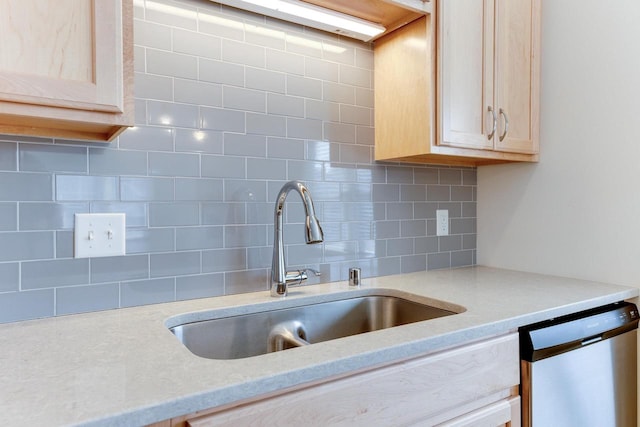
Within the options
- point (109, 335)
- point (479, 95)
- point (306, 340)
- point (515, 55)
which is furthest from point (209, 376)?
point (515, 55)

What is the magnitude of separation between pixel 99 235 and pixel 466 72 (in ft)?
4.25

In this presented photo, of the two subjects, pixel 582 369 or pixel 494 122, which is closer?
pixel 582 369

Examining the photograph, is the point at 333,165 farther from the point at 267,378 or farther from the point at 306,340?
the point at 267,378

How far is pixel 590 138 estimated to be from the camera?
4.96ft

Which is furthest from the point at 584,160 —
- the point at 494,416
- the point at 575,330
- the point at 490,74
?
the point at 494,416

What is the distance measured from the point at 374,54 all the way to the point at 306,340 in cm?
110

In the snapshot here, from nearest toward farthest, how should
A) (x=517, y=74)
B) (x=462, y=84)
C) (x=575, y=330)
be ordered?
(x=575, y=330) < (x=462, y=84) < (x=517, y=74)

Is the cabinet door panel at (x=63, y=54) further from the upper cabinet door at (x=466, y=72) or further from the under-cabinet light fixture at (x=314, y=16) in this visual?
the upper cabinet door at (x=466, y=72)

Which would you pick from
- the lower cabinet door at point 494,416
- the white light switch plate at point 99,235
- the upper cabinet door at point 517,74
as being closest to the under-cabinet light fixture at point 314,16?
the upper cabinet door at point 517,74

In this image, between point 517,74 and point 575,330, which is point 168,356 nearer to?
point 575,330

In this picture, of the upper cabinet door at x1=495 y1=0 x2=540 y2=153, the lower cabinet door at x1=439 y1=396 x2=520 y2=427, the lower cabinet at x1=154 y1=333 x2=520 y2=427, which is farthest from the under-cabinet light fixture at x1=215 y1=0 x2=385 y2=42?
the lower cabinet door at x1=439 y1=396 x2=520 y2=427

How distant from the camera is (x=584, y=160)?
1532mm

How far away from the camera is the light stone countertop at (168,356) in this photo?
60 cm

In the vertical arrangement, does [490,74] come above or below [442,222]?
above
